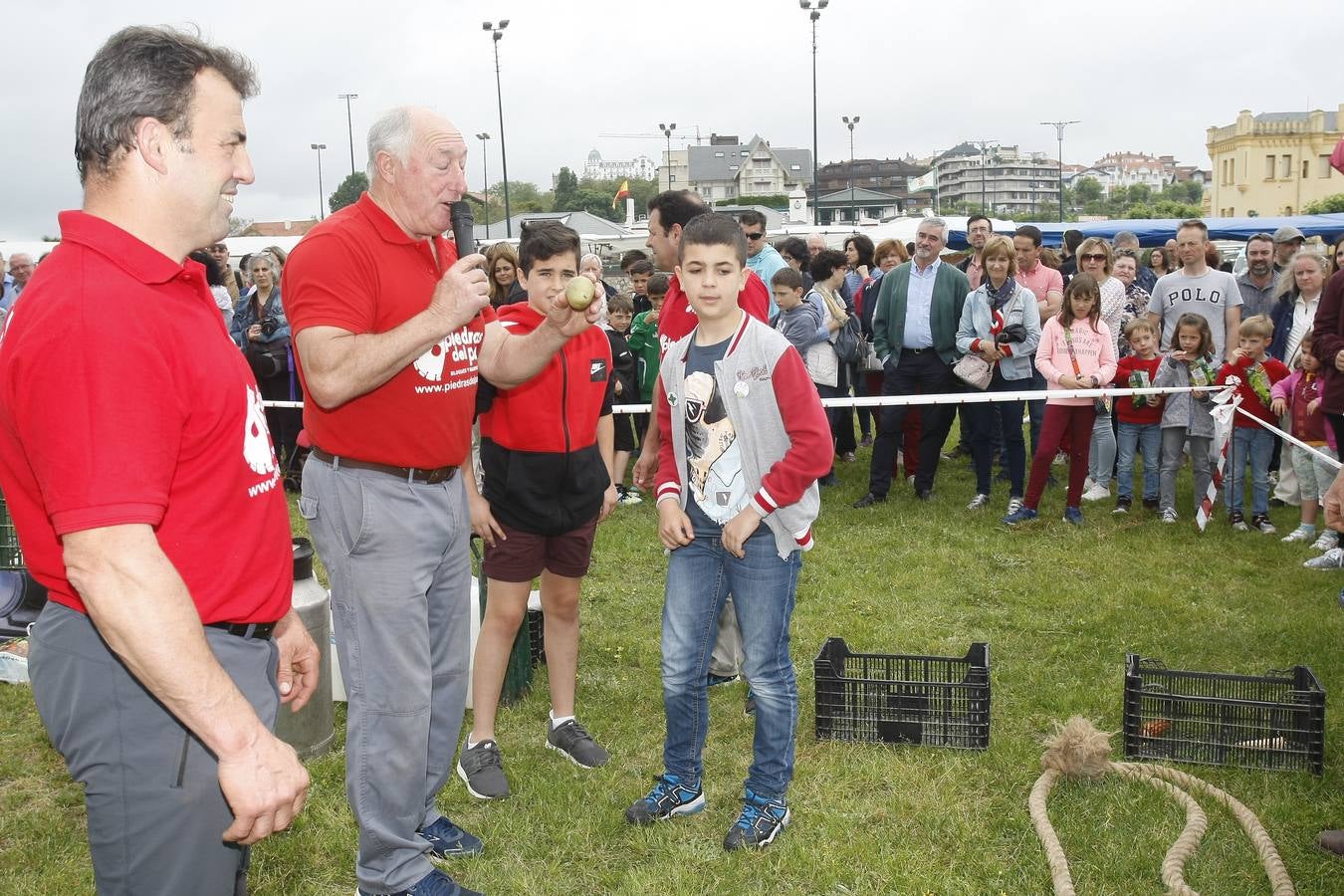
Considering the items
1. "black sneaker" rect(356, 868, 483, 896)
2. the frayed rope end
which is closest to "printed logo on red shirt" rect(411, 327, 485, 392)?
"black sneaker" rect(356, 868, 483, 896)

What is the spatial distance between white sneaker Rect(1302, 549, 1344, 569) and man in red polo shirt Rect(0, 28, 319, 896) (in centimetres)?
718

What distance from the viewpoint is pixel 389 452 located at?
3195 mm

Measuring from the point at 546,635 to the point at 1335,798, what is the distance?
315 cm

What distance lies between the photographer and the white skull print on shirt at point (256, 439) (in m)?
2.12

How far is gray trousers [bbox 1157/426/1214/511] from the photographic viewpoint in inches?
337

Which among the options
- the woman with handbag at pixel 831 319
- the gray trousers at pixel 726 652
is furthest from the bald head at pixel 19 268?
the gray trousers at pixel 726 652

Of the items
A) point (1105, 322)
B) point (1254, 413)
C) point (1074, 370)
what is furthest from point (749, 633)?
point (1105, 322)

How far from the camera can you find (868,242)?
41.5 ft

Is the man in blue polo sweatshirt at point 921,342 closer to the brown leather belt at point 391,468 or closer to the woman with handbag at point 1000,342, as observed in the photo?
the woman with handbag at point 1000,342

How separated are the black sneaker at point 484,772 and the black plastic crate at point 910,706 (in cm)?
138

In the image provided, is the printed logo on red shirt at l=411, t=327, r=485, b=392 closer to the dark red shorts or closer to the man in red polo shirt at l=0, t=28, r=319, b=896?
the man in red polo shirt at l=0, t=28, r=319, b=896

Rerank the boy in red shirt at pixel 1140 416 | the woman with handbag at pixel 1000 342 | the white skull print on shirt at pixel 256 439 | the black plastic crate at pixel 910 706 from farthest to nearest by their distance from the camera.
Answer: the woman with handbag at pixel 1000 342, the boy in red shirt at pixel 1140 416, the black plastic crate at pixel 910 706, the white skull print on shirt at pixel 256 439

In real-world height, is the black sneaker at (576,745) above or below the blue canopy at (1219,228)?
below

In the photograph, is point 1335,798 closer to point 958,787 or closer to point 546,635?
point 958,787
